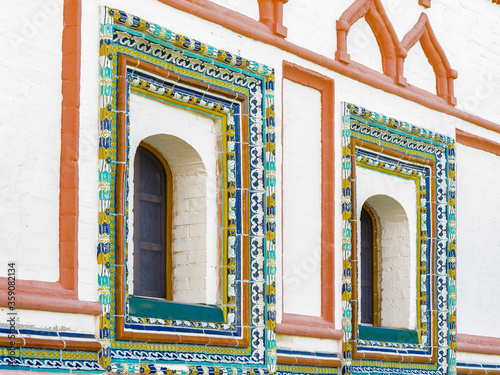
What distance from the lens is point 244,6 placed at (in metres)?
8.80

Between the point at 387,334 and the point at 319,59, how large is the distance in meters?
2.28

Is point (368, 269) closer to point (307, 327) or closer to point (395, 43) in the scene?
point (307, 327)

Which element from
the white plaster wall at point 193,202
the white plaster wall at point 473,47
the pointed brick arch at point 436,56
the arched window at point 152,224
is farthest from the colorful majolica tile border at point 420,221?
the arched window at point 152,224

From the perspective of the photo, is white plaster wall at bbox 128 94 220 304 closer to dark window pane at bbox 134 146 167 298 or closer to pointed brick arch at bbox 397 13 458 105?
dark window pane at bbox 134 146 167 298

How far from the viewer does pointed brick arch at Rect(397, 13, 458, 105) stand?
1045cm

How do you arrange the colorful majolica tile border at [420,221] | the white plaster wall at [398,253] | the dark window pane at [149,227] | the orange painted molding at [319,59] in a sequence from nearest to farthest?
1. the dark window pane at [149,227]
2. the orange painted molding at [319,59]
3. the colorful majolica tile border at [420,221]
4. the white plaster wall at [398,253]

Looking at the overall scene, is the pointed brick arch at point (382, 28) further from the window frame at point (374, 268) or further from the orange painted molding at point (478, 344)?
the orange painted molding at point (478, 344)

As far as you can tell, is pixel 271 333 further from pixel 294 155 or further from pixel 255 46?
pixel 255 46

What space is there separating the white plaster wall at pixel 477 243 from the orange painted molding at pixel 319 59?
41cm

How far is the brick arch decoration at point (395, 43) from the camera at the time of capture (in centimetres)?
959

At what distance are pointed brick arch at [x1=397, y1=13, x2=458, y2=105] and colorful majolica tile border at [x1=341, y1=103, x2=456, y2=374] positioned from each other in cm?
45

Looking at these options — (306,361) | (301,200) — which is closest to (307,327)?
(306,361)

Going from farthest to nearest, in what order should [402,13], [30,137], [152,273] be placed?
[402,13] < [152,273] < [30,137]

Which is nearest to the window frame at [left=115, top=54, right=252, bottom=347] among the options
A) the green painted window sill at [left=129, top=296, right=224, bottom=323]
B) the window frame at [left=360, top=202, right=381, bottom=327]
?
the green painted window sill at [left=129, top=296, right=224, bottom=323]
